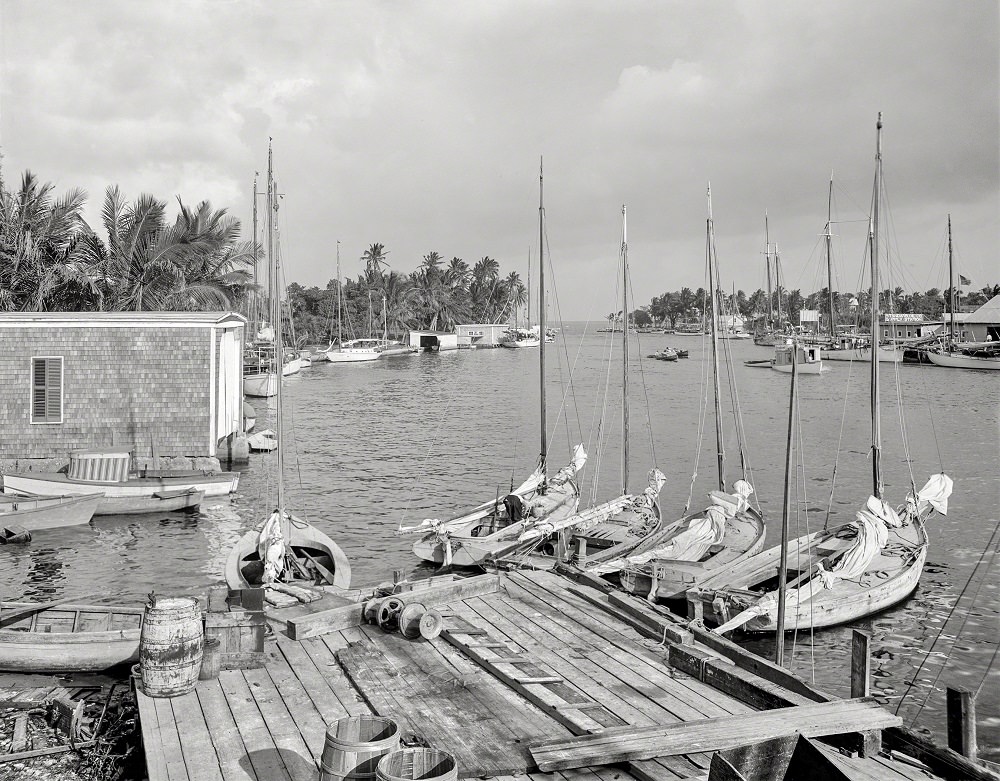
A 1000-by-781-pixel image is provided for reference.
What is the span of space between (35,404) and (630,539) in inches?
772

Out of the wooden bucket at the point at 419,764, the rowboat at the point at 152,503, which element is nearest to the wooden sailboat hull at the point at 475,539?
the rowboat at the point at 152,503

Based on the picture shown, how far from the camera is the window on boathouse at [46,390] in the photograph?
27188 mm

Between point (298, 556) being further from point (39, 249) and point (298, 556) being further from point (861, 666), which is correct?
point (39, 249)

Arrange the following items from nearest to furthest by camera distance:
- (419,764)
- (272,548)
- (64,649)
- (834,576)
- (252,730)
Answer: (419,764)
(252,730)
(64,649)
(272,548)
(834,576)

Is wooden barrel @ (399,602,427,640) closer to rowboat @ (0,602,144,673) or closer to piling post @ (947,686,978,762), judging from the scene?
rowboat @ (0,602,144,673)

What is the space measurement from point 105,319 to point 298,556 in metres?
15.1

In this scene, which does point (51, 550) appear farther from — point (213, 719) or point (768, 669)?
point (768, 669)

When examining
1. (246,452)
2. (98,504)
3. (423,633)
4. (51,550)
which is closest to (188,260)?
(246,452)

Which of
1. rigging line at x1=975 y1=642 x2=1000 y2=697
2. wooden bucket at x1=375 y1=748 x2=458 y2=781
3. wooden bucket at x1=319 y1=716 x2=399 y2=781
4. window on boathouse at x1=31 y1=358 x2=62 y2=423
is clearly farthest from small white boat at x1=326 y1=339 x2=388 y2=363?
wooden bucket at x1=375 y1=748 x2=458 y2=781

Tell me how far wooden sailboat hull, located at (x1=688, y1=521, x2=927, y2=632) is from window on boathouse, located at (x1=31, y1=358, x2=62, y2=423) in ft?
70.3

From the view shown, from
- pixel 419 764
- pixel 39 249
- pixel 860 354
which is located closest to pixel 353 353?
pixel 860 354

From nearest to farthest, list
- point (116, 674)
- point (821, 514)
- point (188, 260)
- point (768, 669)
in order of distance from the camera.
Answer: point (768, 669), point (116, 674), point (821, 514), point (188, 260)

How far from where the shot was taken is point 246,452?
34031 millimetres

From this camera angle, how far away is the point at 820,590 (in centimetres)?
1723
